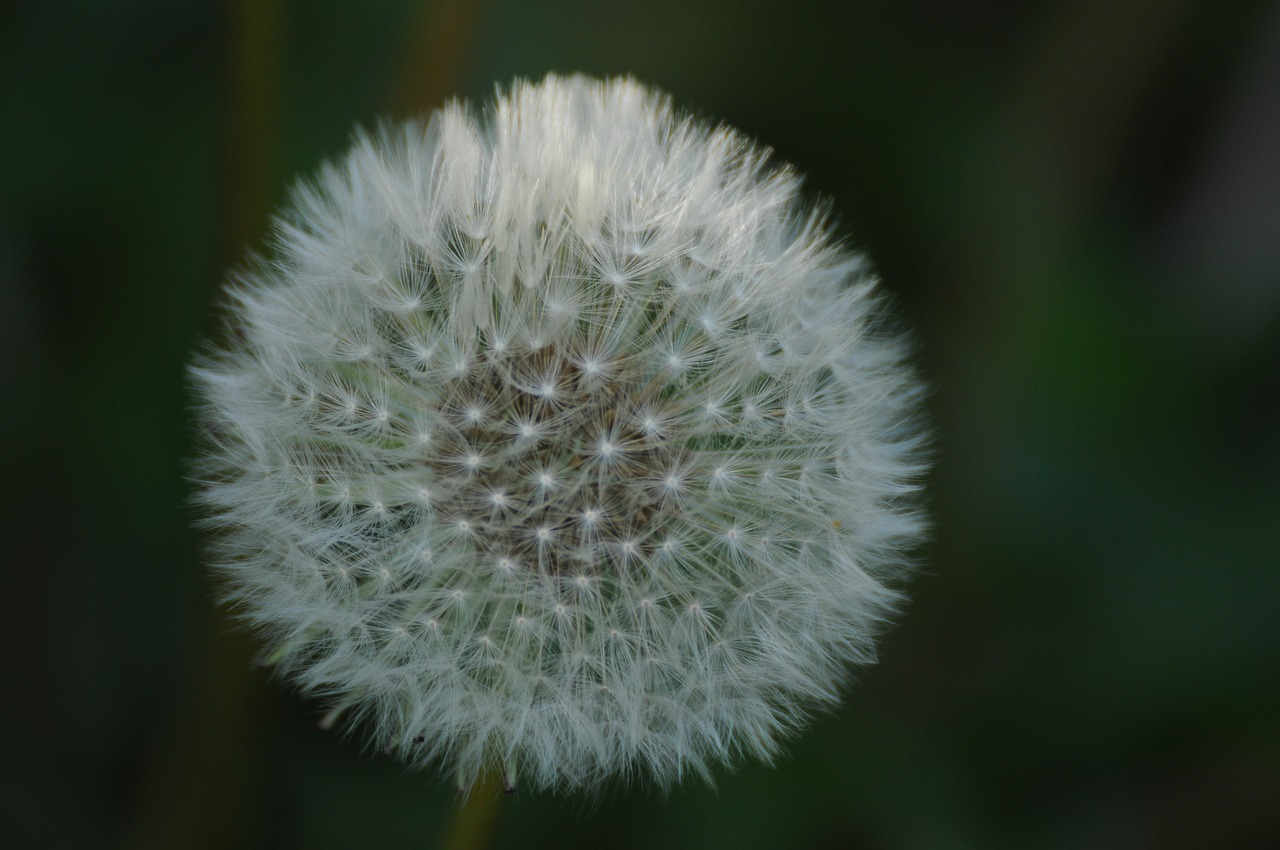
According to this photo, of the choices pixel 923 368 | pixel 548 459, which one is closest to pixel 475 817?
pixel 548 459

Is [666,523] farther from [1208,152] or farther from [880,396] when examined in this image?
[1208,152]

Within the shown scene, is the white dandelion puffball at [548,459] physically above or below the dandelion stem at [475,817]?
above

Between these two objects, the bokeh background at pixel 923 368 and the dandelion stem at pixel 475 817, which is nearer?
the dandelion stem at pixel 475 817

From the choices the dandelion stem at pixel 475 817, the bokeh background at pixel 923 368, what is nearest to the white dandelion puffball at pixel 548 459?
the dandelion stem at pixel 475 817

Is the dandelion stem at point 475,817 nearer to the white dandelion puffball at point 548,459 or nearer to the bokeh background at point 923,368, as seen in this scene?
the white dandelion puffball at point 548,459

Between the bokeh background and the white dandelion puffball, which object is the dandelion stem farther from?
the bokeh background

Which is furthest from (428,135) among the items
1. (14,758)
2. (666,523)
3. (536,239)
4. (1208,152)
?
(1208,152)
